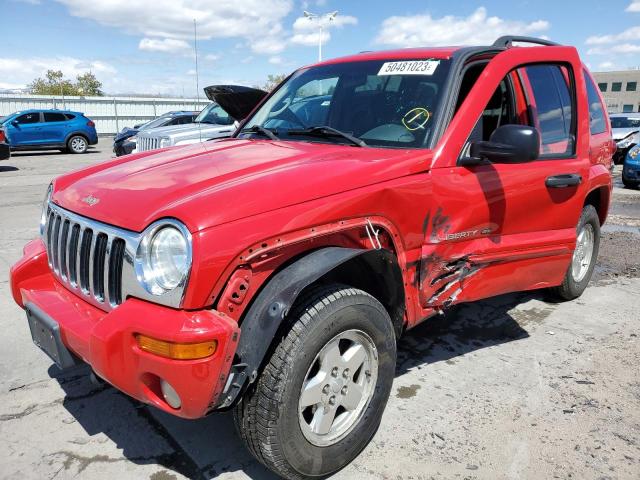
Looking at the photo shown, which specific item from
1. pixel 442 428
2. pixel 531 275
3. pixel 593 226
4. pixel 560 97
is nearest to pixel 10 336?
pixel 442 428

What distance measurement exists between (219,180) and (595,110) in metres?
3.54

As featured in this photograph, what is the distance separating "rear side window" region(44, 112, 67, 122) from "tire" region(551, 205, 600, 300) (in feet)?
63.8

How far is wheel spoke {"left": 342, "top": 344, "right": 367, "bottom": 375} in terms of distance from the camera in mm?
2414

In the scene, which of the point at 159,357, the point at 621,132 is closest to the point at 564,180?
the point at 159,357

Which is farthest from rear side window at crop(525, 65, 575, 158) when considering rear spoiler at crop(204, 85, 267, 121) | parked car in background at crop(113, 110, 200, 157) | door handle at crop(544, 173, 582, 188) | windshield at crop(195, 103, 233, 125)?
parked car in background at crop(113, 110, 200, 157)

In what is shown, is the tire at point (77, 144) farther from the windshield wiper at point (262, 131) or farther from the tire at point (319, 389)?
the tire at point (319, 389)

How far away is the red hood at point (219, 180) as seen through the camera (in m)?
2.11

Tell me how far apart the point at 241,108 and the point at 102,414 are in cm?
300

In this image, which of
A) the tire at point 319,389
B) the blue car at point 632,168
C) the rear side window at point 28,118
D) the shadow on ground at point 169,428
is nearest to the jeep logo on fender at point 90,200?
the tire at point 319,389

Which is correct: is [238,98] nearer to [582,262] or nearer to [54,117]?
[582,262]

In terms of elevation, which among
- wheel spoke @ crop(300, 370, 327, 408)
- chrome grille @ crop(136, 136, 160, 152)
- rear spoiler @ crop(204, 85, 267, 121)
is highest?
rear spoiler @ crop(204, 85, 267, 121)

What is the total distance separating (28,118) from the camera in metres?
19.0

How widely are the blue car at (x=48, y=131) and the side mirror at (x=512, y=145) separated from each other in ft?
64.2

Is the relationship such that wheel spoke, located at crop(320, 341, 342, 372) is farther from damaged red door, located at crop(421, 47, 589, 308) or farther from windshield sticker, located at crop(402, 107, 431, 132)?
windshield sticker, located at crop(402, 107, 431, 132)
